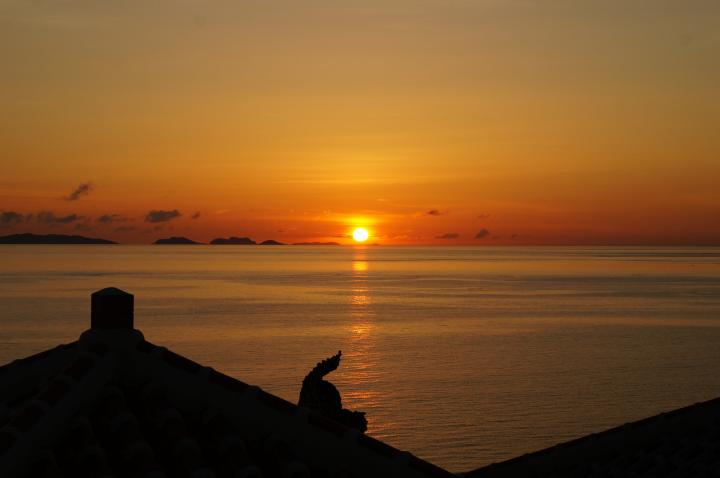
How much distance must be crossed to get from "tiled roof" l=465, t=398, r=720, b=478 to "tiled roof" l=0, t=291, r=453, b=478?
6357mm

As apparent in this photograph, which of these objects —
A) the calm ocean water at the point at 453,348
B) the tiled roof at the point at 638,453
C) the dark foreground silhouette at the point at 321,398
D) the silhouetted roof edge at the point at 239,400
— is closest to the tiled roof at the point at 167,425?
the silhouetted roof edge at the point at 239,400

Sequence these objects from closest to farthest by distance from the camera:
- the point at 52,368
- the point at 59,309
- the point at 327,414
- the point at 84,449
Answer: the point at 84,449, the point at 52,368, the point at 327,414, the point at 59,309

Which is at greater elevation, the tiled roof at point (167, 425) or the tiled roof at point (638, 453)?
the tiled roof at point (167, 425)

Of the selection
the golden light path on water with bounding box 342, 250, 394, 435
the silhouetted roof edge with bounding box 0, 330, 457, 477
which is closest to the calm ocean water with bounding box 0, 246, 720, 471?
the golden light path on water with bounding box 342, 250, 394, 435

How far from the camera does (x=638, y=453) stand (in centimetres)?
1491

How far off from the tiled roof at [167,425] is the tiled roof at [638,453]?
250 inches

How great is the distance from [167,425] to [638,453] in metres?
9.06

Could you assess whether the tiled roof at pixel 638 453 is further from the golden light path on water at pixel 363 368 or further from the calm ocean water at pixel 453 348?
the golden light path on water at pixel 363 368

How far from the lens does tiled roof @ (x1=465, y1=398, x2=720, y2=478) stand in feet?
46.7

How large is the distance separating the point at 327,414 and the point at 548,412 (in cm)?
4100

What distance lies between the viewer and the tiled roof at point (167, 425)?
309 inches

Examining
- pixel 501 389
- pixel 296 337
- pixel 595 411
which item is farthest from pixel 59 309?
pixel 595 411

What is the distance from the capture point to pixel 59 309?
369ft

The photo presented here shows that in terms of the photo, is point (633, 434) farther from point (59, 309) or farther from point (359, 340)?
point (59, 309)
